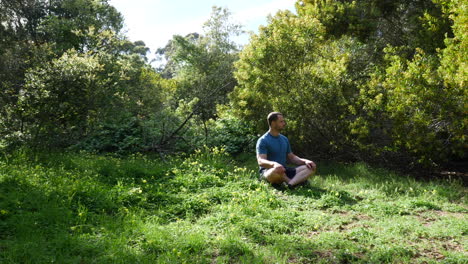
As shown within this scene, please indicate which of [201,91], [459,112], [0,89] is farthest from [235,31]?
[459,112]

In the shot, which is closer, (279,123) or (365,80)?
(279,123)

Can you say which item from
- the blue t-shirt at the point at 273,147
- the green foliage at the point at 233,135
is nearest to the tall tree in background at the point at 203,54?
the green foliage at the point at 233,135

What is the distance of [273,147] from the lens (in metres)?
5.97

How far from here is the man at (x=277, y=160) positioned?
221 inches

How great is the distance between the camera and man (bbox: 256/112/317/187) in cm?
562

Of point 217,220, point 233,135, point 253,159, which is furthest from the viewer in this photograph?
point 233,135

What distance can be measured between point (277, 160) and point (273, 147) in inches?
10.1

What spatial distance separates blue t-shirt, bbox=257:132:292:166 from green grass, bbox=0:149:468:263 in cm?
65

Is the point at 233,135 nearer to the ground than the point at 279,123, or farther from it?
nearer to the ground

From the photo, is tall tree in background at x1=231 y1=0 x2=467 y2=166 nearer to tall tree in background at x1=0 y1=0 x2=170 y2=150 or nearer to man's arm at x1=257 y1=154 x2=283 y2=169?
man's arm at x1=257 y1=154 x2=283 y2=169

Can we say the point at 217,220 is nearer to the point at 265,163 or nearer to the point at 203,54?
the point at 265,163

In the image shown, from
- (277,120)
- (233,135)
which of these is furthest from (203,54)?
(277,120)

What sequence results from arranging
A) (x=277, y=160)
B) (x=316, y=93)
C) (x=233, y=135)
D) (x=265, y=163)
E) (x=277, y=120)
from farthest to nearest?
1. (x=233, y=135)
2. (x=316, y=93)
3. (x=277, y=160)
4. (x=277, y=120)
5. (x=265, y=163)

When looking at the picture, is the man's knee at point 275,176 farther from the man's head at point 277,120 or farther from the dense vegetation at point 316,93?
the dense vegetation at point 316,93
